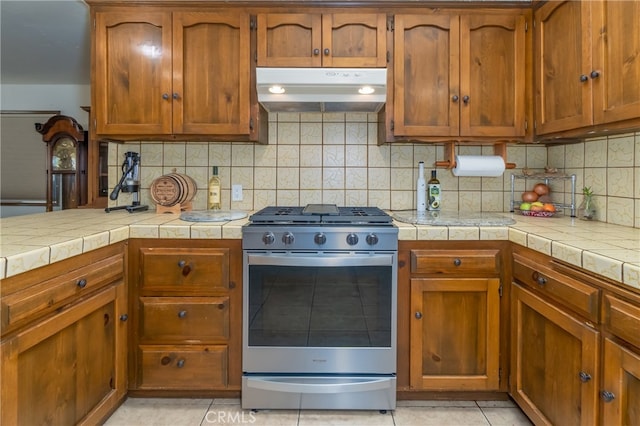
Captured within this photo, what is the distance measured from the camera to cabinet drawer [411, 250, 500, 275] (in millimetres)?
1699

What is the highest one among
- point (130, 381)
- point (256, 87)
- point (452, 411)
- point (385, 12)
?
point (385, 12)

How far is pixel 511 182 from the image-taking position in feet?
7.71

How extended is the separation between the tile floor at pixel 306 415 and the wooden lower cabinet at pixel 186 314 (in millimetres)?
94

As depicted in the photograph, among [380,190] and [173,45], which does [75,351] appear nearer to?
[173,45]

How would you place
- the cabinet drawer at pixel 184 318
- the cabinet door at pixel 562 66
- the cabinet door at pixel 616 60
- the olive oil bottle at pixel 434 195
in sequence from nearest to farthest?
the cabinet door at pixel 616 60 → the cabinet door at pixel 562 66 → the cabinet drawer at pixel 184 318 → the olive oil bottle at pixel 434 195

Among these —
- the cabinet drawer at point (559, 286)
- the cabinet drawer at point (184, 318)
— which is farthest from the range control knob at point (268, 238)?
the cabinet drawer at point (559, 286)

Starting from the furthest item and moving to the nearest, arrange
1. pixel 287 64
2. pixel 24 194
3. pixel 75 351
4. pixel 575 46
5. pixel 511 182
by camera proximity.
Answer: pixel 24 194, pixel 511 182, pixel 287 64, pixel 575 46, pixel 75 351

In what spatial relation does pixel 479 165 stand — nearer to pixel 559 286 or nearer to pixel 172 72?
pixel 559 286

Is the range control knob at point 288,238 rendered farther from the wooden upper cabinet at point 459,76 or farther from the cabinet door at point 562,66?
the cabinet door at point 562,66

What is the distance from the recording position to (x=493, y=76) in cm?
202

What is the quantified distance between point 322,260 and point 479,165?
1.13 meters

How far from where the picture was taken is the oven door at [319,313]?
168 cm

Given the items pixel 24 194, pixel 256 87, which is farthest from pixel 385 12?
pixel 24 194

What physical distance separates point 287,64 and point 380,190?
0.93 m
